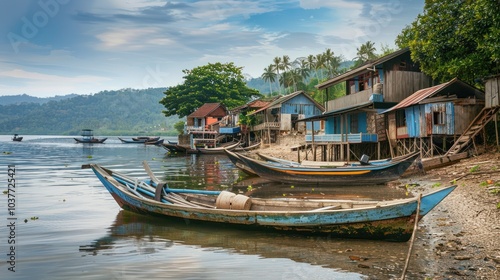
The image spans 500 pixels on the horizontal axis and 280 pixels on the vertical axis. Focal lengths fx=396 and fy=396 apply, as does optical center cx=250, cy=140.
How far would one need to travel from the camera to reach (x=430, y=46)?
22891 millimetres

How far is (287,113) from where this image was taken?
4709cm

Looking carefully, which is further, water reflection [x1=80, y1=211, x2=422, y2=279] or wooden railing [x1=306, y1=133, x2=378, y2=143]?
wooden railing [x1=306, y1=133, x2=378, y2=143]

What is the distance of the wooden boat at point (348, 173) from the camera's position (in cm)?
1784

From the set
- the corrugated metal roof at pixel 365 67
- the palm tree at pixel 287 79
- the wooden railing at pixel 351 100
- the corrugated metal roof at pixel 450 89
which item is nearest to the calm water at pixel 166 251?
the corrugated metal roof at pixel 450 89

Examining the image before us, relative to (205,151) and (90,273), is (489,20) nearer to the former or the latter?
(90,273)

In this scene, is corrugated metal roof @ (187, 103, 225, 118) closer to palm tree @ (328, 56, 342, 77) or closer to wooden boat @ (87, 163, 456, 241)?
palm tree @ (328, 56, 342, 77)

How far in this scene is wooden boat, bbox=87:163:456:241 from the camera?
8331 mm

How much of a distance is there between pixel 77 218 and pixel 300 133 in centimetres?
3394

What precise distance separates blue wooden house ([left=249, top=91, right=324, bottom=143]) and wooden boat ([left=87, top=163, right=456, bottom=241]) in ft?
114

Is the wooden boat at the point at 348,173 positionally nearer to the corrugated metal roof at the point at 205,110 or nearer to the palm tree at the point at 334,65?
the corrugated metal roof at the point at 205,110

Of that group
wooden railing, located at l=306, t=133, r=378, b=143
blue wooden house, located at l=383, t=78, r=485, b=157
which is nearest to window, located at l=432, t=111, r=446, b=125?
blue wooden house, located at l=383, t=78, r=485, b=157

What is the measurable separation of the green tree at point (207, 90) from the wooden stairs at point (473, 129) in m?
50.9

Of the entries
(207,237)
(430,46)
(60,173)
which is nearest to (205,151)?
(60,173)

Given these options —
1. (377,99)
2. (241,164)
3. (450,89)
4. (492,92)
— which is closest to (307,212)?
(241,164)
